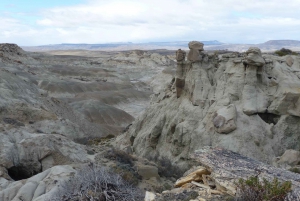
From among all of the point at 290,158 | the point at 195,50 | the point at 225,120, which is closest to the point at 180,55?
the point at 195,50

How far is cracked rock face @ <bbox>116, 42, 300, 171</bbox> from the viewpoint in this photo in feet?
51.8

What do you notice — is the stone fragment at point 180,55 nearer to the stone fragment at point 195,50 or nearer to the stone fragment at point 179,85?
the stone fragment at point 195,50

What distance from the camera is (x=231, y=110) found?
16312 mm

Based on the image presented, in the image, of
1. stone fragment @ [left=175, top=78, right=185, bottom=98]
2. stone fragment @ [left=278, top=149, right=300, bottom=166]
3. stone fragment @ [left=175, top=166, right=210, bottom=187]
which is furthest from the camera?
stone fragment @ [left=175, top=78, right=185, bottom=98]

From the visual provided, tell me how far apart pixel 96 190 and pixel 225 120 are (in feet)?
29.9

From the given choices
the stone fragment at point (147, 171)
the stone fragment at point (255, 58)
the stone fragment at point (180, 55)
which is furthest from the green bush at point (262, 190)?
the stone fragment at point (180, 55)

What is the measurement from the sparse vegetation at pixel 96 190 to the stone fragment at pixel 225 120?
797cm

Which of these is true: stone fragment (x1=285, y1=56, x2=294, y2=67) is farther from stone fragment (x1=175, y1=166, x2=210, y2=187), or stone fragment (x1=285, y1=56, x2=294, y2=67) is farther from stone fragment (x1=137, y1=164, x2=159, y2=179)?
stone fragment (x1=175, y1=166, x2=210, y2=187)

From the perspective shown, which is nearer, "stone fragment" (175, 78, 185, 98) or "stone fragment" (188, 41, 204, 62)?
"stone fragment" (188, 41, 204, 62)

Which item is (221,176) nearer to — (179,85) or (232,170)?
(232,170)

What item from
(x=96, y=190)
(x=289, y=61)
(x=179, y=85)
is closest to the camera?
(x=96, y=190)

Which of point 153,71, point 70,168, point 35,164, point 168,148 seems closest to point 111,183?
point 70,168

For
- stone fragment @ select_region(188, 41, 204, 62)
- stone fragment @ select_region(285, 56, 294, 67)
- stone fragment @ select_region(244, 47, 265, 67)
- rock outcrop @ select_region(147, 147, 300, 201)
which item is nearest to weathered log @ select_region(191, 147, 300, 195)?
rock outcrop @ select_region(147, 147, 300, 201)

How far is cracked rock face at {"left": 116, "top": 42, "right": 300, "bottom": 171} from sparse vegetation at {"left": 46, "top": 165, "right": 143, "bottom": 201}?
798 centimetres
